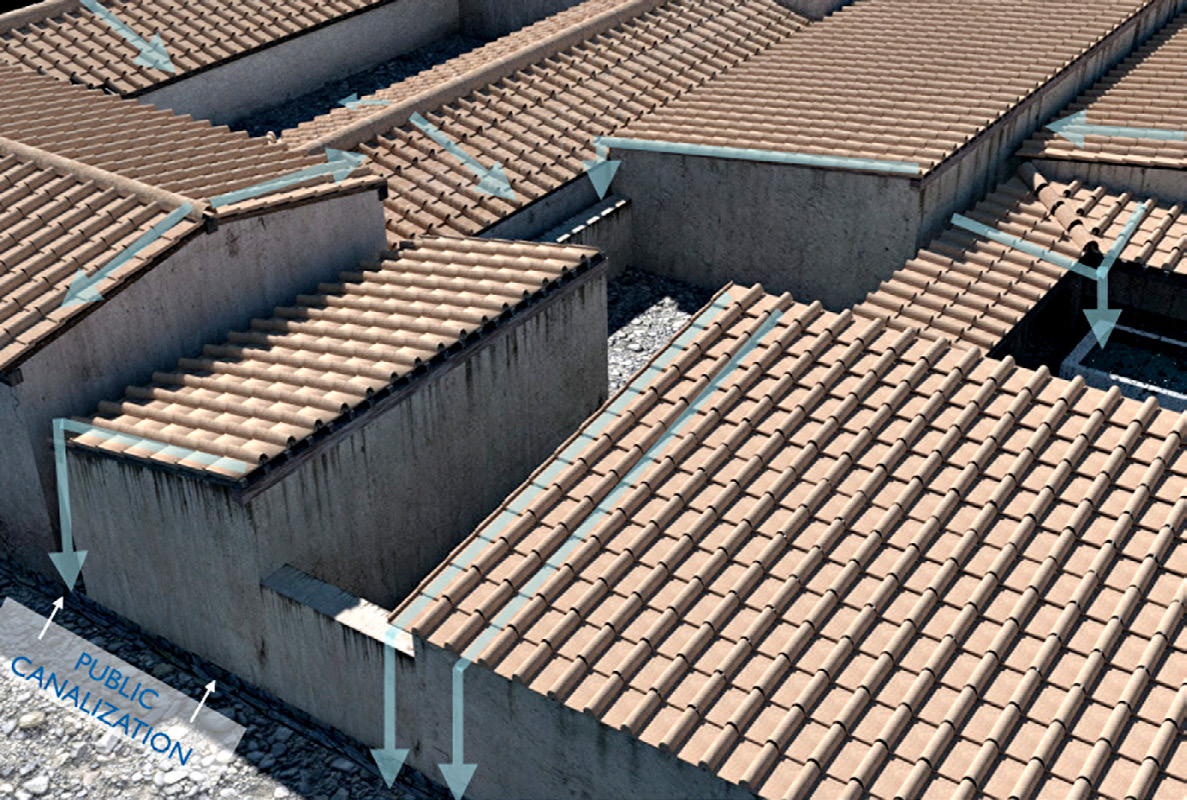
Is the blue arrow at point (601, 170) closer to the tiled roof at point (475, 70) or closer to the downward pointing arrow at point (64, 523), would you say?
the tiled roof at point (475, 70)

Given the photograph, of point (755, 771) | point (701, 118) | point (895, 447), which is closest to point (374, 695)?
point (755, 771)

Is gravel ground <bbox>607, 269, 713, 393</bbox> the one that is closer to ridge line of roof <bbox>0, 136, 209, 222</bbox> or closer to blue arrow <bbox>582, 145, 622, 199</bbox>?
blue arrow <bbox>582, 145, 622, 199</bbox>

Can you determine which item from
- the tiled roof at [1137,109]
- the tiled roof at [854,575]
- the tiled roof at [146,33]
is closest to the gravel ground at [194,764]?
the tiled roof at [854,575]

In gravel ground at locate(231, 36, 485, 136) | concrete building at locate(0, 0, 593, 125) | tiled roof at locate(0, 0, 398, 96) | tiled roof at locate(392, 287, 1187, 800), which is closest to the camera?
tiled roof at locate(392, 287, 1187, 800)

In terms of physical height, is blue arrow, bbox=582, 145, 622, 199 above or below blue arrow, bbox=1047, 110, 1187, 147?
below

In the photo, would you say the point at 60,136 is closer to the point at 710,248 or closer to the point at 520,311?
the point at 520,311

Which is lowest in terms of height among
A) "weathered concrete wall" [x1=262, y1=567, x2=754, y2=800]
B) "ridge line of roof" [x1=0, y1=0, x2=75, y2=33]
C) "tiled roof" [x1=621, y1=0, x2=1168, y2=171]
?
"weathered concrete wall" [x1=262, y1=567, x2=754, y2=800]

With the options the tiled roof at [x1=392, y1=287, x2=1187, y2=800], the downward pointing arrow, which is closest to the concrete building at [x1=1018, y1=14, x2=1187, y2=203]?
the tiled roof at [x1=392, y1=287, x2=1187, y2=800]
